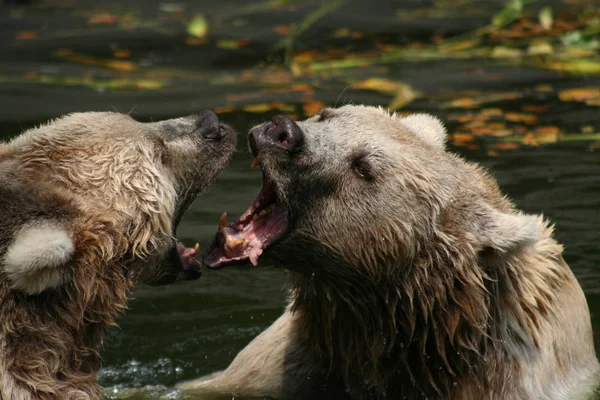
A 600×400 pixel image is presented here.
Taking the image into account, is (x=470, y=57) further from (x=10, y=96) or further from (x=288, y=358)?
(x=288, y=358)

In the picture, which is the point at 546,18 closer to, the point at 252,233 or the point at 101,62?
the point at 101,62

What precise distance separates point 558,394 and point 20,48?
1096 centimetres

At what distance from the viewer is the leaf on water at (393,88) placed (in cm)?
1388

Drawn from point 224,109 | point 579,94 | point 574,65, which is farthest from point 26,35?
point 579,94

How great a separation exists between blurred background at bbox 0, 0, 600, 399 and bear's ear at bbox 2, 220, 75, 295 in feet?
8.64

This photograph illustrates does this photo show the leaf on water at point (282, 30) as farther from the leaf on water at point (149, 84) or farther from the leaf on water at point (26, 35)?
the leaf on water at point (26, 35)

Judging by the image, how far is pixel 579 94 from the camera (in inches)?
555

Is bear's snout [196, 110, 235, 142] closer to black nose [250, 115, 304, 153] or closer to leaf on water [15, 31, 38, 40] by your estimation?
black nose [250, 115, 304, 153]

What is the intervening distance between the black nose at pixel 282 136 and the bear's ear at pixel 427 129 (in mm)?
1111

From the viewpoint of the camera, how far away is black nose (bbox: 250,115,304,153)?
7121 millimetres

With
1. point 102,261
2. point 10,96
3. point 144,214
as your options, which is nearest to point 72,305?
point 102,261

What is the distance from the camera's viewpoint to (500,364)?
743 cm

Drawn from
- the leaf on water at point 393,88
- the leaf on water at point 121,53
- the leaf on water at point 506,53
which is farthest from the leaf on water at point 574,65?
the leaf on water at point 121,53

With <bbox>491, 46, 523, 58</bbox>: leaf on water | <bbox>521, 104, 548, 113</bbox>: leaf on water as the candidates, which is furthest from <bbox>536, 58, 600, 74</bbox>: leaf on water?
<bbox>521, 104, 548, 113</bbox>: leaf on water
